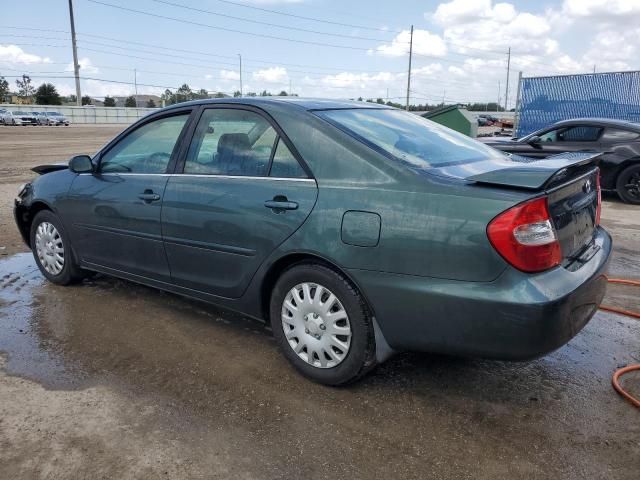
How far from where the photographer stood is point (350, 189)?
2904 mm

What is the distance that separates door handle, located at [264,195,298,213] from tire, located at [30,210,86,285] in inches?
93.3

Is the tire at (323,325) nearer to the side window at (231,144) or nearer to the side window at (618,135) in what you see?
the side window at (231,144)

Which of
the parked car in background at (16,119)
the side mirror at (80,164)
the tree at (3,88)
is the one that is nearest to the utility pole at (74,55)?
the parked car in background at (16,119)

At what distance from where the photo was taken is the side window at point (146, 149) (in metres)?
3.92

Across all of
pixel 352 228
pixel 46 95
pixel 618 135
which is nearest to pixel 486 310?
pixel 352 228

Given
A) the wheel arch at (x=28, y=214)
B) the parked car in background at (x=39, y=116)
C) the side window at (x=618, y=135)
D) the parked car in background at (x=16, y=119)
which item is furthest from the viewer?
the parked car in background at (x=39, y=116)

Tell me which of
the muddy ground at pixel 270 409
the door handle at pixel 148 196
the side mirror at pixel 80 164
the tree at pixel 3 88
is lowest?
the muddy ground at pixel 270 409

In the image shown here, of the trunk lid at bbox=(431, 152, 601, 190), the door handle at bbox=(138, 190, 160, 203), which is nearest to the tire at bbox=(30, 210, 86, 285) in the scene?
the door handle at bbox=(138, 190, 160, 203)

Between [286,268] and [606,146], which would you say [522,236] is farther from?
[606,146]

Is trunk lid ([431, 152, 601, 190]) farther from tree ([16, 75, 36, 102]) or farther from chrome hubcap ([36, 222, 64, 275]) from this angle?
tree ([16, 75, 36, 102])

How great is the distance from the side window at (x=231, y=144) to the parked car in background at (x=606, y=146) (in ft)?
21.6

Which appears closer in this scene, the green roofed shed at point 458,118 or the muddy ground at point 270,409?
the muddy ground at point 270,409

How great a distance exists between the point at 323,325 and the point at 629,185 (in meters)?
8.23

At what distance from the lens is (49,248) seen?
490 cm
